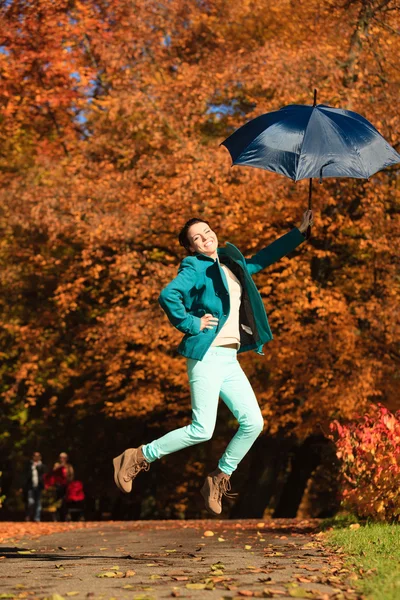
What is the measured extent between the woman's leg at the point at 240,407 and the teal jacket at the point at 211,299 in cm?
24

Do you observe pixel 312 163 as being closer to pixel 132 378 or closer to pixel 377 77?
pixel 377 77

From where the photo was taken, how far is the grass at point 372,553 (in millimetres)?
4816

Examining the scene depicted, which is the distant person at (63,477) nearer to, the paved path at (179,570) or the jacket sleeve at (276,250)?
the paved path at (179,570)

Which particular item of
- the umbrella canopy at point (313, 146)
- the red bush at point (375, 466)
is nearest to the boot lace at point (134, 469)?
the umbrella canopy at point (313, 146)

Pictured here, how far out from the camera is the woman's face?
6.39 metres

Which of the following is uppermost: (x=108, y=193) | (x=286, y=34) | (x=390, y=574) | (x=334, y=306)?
(x=286, y=34)

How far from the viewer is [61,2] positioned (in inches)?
929

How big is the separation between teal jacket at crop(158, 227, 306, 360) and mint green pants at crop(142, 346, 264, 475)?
0.12 meters

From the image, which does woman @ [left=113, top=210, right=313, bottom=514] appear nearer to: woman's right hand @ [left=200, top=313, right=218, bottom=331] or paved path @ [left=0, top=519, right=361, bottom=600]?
woman's right hand @ [left=200, top=313, right=218, bottom=331]

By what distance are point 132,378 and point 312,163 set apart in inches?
560

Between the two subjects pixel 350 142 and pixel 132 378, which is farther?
pixel 132 378

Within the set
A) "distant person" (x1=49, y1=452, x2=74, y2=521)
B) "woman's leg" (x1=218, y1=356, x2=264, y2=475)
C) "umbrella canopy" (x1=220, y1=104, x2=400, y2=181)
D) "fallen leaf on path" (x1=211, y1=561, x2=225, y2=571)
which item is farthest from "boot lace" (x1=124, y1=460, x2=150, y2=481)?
"distant person" (x1=49, y1=452, x2=74, y2=521)

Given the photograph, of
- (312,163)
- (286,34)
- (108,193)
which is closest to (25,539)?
(312,163)

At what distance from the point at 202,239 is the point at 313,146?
1.12 metres
